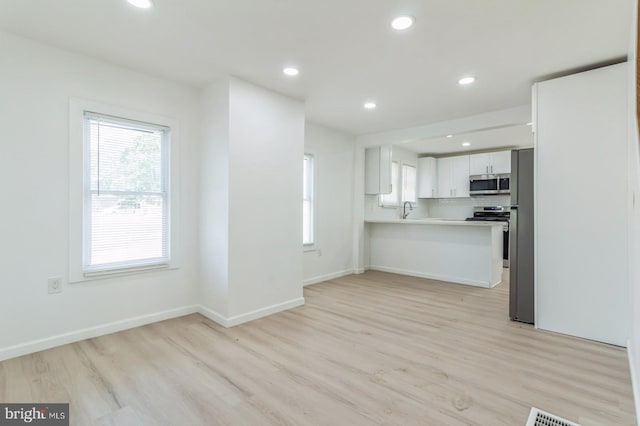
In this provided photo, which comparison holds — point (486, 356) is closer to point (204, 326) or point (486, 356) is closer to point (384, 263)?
point (204, 326)

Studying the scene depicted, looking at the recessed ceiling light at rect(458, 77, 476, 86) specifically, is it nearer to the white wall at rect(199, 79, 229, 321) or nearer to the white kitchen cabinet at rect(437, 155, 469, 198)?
the white wall at rect(199, 79, 229, 321)

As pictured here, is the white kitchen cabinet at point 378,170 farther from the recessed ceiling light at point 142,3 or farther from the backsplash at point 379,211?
the recessed ceiling light at point 142,3

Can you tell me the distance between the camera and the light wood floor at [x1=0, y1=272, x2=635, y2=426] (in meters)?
1.81

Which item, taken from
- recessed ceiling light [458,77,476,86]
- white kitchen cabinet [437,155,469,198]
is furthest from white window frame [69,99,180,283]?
white kitchen cabinet [437,155,469,198]

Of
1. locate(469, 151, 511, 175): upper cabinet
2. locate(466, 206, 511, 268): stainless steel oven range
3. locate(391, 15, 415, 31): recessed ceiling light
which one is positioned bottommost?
locate(466, 206, 511, 268): stainless steel oven range

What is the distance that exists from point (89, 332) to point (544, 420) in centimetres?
349

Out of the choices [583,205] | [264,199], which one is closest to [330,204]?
[264,199]

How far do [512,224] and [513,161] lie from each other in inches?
26.7

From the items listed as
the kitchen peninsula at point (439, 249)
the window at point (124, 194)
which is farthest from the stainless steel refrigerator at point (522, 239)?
the window at point (124, 194)

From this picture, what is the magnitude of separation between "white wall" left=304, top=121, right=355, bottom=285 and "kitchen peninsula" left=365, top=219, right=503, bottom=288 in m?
0.72

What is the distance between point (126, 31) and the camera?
2400 mm

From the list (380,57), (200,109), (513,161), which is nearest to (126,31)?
(200,109)

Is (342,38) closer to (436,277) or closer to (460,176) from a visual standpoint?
(436,277)

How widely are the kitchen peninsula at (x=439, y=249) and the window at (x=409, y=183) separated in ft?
5.13
